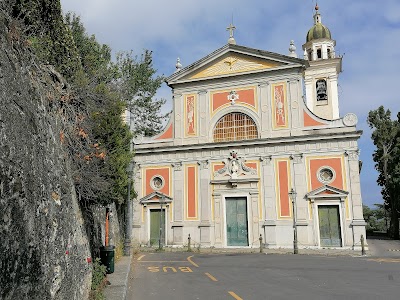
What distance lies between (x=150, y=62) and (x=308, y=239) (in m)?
18.5

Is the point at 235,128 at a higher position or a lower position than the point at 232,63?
lower

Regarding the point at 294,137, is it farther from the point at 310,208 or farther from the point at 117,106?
the point at 117,106

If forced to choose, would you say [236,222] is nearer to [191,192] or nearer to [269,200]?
[269,200]

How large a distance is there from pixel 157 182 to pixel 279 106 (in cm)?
1013

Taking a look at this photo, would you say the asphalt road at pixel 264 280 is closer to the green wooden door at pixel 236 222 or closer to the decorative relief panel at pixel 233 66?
the green wooden door at pixel 236 222

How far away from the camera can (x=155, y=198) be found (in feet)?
91.5

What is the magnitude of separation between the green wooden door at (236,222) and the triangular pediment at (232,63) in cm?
906

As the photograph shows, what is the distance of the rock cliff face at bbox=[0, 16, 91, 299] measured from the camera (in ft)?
12.7

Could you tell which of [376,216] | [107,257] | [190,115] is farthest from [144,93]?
[376,216]

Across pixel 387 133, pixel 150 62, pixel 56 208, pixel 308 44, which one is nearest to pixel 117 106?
pixel 56 208

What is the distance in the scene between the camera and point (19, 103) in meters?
4.64

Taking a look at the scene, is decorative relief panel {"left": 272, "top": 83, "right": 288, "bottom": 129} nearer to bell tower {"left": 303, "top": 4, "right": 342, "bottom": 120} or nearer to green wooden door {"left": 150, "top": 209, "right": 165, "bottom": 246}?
bell tower {"left": 303, "top": 4, "right": 342, "bottom": 120}

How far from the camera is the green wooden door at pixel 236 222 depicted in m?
26.0

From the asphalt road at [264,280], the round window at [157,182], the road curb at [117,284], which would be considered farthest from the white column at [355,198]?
the road curb at [117,284]
